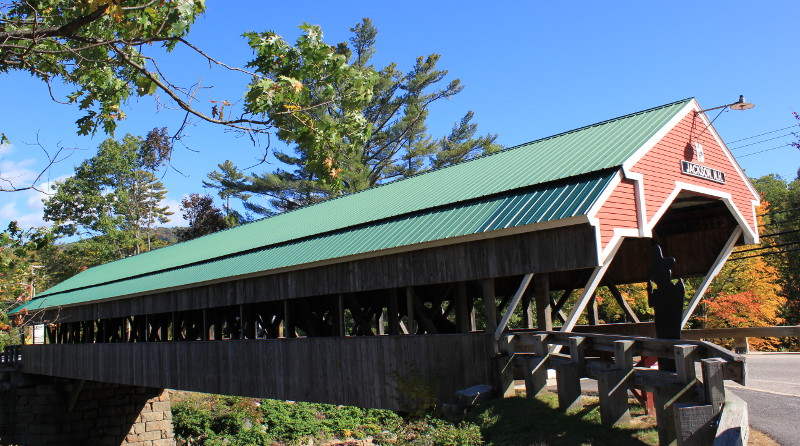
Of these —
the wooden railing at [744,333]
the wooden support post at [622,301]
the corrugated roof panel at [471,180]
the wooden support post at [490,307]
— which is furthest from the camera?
the wooden support post at [622,301]

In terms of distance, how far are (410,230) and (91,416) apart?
851 inches

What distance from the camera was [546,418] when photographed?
31.5 feet

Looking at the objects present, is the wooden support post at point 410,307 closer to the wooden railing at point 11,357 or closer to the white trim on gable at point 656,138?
the white trim on gable at point 656,138

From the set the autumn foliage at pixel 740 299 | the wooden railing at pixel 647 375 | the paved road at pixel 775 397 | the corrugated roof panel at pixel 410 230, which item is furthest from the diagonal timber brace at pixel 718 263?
the autumn foliage at pixel 740 299

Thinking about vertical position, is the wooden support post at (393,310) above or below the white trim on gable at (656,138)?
below

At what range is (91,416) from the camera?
2902 cm

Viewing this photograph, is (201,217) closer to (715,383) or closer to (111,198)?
(111,198)

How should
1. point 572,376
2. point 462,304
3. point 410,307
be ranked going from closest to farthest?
1. point 572,376
2. point 410,307
3. point 462,304

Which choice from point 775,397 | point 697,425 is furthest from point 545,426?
point 775,397

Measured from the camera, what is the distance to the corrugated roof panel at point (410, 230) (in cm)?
1131

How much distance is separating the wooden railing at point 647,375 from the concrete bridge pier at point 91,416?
22.0 m

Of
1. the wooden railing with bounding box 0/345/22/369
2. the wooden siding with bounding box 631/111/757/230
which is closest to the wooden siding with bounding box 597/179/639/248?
the wooden siding with bounding box 631/111/757/230

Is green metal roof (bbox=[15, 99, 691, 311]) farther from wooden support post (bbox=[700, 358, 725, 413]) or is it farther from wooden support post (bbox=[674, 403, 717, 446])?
wooden support post (bbox=[674, 403, 717, 446])

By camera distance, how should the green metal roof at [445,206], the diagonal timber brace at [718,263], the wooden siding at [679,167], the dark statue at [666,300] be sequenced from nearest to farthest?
the dark statue at [666,300] < the green metal roof at [445,206] < the wooden siding at [679,167] < the diagonal timber brace at [718,263]
